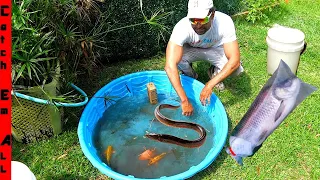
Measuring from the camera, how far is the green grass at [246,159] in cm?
352

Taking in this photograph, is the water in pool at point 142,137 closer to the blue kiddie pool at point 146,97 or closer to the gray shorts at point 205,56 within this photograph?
the blue kiddie pool at point 146,97

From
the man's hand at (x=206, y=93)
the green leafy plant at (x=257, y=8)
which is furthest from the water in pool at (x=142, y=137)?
the green leafy plant at (x=257, y=8)

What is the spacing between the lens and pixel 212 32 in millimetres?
4023

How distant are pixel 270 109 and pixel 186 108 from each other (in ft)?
5.15

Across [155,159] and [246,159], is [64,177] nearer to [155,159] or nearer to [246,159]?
[155,159]

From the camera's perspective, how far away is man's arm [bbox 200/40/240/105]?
12.5 ft

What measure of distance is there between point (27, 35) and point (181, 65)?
6.21ft

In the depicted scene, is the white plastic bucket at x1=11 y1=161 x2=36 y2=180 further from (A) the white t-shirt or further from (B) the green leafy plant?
(B) the green leafy plant

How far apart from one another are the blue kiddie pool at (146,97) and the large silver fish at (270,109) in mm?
734

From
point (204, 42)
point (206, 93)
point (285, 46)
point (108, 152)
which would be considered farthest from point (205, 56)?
point (108, 152)

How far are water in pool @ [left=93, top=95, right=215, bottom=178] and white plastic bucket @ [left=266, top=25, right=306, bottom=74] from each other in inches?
46.7

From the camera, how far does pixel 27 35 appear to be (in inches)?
125

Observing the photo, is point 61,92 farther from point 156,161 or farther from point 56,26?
point 156,161

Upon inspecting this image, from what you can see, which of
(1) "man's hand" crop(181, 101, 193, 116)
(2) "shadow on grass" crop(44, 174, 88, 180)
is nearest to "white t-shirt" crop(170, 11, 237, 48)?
(1) "man's hand" crop(181, 101, 193, 116)
